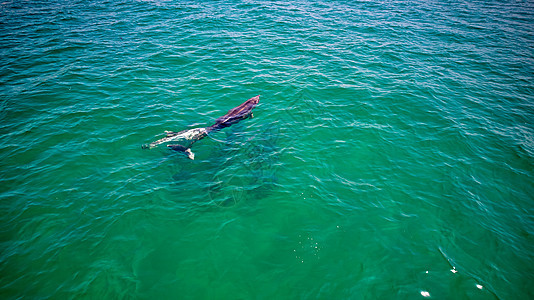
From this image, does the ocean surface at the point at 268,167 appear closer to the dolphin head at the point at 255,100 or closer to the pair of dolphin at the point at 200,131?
the pair of dolphin at the point at 200,131

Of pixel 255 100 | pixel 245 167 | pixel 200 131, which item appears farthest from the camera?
pixel 255 100

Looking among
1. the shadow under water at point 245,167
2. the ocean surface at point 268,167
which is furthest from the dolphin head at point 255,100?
the shadow under water at point 245,167

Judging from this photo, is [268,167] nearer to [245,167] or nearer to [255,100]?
[245,167]

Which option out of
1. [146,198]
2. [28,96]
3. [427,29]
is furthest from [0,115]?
[427,29]

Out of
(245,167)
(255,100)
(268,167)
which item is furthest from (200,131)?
(268,167)

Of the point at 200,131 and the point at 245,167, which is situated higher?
the point at 200,131

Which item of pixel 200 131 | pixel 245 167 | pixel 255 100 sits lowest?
pixel 245 167

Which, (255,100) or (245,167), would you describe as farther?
(255,100)
